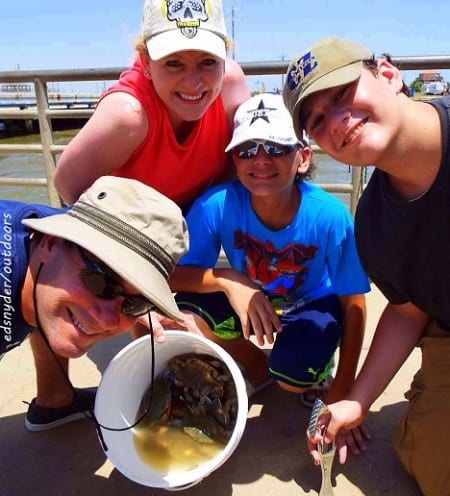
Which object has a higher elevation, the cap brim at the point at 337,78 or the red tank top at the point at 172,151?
the cap brim at the point at 337,78

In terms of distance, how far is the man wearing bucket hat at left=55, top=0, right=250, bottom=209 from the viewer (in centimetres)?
195

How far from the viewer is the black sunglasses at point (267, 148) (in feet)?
6.70

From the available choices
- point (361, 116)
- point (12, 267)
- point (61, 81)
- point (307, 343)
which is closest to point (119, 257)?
point (12, 267)

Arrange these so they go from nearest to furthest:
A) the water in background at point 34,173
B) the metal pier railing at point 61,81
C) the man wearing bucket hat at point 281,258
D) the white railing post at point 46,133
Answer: the man wearing bucket hat at point 281,258, the metal pier railing at point 61,81, the white railing post at point 46,133, the water in background at point 34,173

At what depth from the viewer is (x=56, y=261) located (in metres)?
1.45

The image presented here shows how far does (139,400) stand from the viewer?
6.63 feet

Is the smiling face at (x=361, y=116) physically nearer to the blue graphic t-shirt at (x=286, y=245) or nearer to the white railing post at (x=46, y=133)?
the blue graphic t-shirt at (x=286, y=245)

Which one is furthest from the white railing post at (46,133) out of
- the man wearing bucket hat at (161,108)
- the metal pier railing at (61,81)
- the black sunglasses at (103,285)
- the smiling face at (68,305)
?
the black sunglasses at (103,285)

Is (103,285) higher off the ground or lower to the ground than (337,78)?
lower

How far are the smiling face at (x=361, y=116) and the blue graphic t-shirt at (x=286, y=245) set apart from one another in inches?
23.8

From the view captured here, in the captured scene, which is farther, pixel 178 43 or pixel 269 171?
pixel 269 171

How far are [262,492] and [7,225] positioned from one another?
1.24m

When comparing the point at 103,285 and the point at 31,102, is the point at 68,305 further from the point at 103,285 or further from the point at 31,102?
the point at 31,102

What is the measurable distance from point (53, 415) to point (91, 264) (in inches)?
41.3
